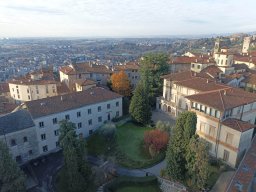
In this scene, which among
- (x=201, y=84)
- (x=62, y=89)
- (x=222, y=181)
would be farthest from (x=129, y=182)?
(x=62, y=89)

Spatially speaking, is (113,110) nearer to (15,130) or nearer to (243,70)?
(15,130)

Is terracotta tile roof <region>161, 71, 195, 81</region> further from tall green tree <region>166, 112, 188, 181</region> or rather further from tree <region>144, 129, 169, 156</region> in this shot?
tall green tree <region>166, 112, 188, 181</region>

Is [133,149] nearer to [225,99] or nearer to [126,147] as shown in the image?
[126,147]

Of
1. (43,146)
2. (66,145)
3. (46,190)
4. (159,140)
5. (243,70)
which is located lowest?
(46,190)

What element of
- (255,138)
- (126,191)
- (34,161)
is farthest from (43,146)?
(255,138)

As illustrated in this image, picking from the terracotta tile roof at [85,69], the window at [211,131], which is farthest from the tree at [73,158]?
the terracotta tile roof at [85,69]

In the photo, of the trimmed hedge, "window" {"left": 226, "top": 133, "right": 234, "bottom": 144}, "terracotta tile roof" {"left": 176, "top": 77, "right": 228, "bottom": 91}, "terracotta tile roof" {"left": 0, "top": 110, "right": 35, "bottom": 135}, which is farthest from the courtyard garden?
"terracotta tile roof" {"left": 176, "top": 77, "right": 228, "bottom": 91}
